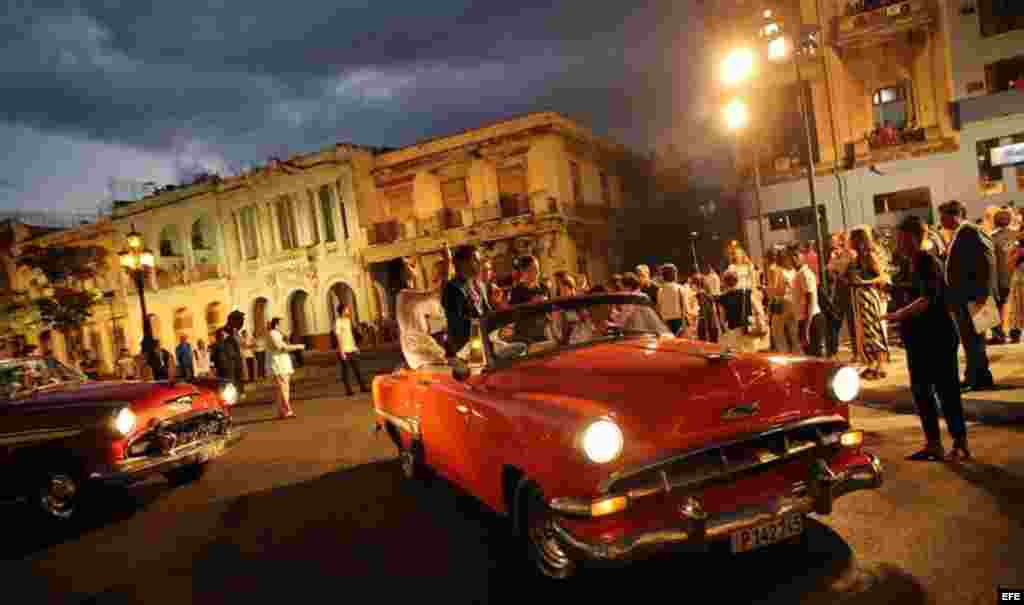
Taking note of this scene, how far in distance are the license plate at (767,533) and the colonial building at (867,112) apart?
56.1 ft

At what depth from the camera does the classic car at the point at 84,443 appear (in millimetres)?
6215

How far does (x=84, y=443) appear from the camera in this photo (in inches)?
245

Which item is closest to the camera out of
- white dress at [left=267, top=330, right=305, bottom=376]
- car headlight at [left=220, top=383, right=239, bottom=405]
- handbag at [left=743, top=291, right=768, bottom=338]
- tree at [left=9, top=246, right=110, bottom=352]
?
car headlight at [left=220, top=383, right=239, bottom=405]

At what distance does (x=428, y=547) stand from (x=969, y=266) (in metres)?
6.03

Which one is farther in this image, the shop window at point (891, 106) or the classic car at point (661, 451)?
the shop window at point (891, 106)

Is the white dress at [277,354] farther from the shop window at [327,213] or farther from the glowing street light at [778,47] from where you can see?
the shop window at [327,213]

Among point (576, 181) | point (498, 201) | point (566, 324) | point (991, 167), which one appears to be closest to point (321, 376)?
point (498, 201)

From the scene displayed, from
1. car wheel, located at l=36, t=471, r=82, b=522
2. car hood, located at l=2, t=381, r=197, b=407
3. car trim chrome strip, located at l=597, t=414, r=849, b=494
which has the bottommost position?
car wheel, located at l=36, t=471, r=82, b=522

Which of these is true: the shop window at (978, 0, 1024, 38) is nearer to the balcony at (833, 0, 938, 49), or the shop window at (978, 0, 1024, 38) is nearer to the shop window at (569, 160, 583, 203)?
the balcony at (833, 0, 938, 49)

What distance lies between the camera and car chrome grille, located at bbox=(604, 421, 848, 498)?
10.0 feet

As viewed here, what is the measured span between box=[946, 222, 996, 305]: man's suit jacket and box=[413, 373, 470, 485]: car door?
5.24m

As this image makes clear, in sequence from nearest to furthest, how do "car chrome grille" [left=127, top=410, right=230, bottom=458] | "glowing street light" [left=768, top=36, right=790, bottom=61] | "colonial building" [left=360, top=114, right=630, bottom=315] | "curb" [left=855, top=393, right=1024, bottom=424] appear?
"curb" [left=855, top=393, right=1024, bottom=424], "car chrome grille" [left=127, top=410, right=230, bottom=458], "glowing street light" [left=768, top=36, right=790, bottom=61], "colonial building" [left=360, top=114, right=630, bottom=315]

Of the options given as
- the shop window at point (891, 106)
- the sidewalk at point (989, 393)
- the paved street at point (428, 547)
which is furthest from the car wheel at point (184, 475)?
the shop window at point (891, 106)

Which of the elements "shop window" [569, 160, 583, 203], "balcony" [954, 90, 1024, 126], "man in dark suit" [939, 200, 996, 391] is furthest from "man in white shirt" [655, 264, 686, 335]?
"shop window" [569, 160, 583, 203]
